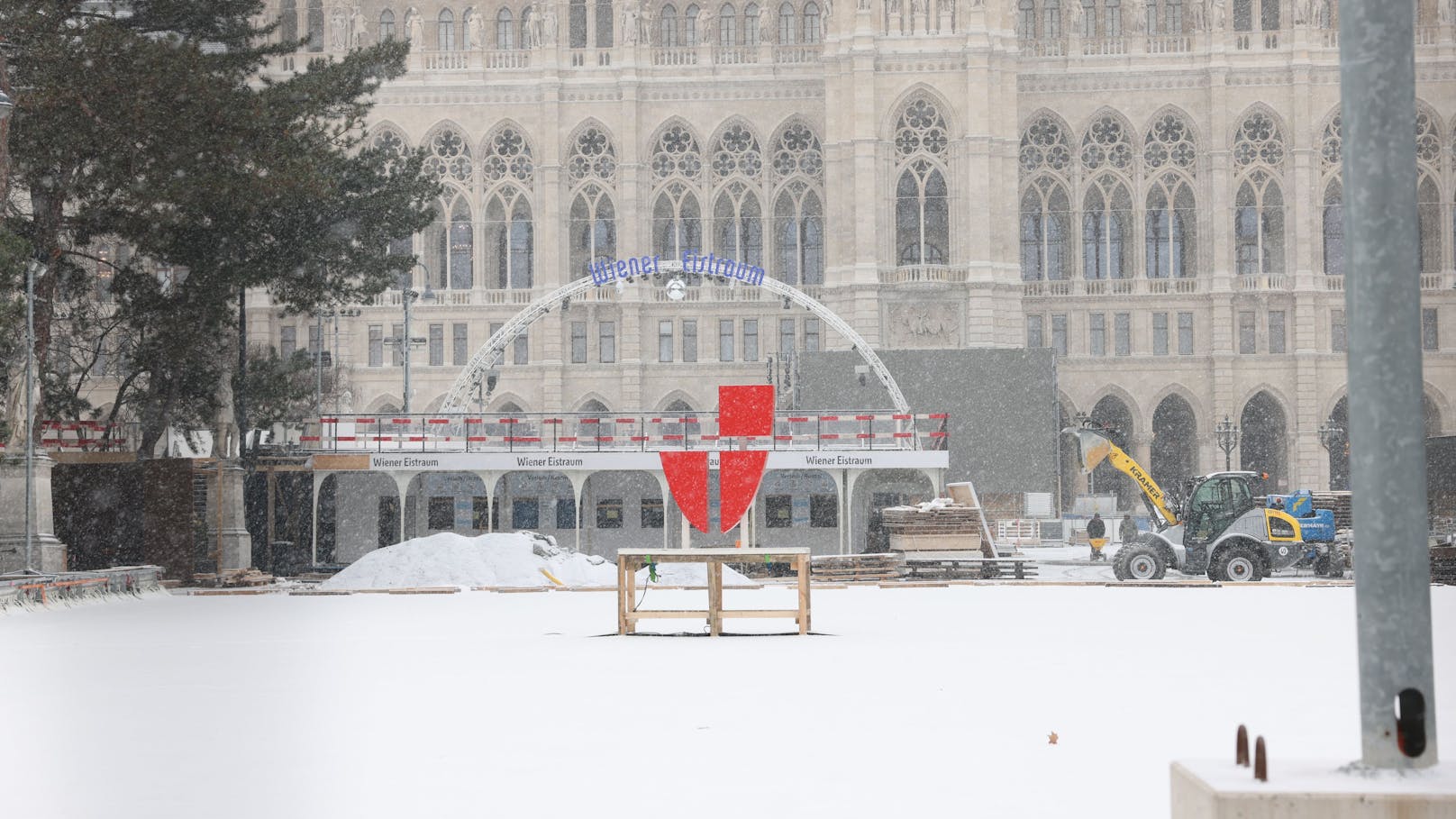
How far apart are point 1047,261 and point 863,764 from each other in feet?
213

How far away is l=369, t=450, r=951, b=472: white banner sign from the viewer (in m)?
39.4

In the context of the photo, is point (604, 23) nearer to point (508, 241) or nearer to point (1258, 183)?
point (508, 241)

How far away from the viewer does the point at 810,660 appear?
49.5ft

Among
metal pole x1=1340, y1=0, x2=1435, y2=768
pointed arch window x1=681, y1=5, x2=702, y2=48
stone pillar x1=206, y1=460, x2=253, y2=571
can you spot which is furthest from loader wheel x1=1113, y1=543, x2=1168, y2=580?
pointed arch window x1=681, y1=5, x2=702, y2=48

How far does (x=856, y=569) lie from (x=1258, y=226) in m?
40.4

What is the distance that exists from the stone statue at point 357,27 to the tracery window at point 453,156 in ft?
17.5

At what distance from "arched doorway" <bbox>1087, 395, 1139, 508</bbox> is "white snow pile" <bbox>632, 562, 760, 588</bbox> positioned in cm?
3724

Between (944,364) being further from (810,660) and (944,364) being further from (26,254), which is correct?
(810,660)

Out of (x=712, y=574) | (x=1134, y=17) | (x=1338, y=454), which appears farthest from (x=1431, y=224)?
(x=712, y=574)

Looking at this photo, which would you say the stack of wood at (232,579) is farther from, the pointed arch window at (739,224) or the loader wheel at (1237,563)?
the pointed arch window at (739,224)

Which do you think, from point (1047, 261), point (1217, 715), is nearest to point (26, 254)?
point (1217, 715)

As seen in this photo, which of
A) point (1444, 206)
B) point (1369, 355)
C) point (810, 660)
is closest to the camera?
point (1369, 355)

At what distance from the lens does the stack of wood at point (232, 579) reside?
32125 millimetres

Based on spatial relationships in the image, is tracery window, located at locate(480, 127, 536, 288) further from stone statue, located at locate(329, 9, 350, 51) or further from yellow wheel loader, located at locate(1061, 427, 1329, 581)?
yellow wheel loader, located at locate(1061, 427, 1329, 581)
